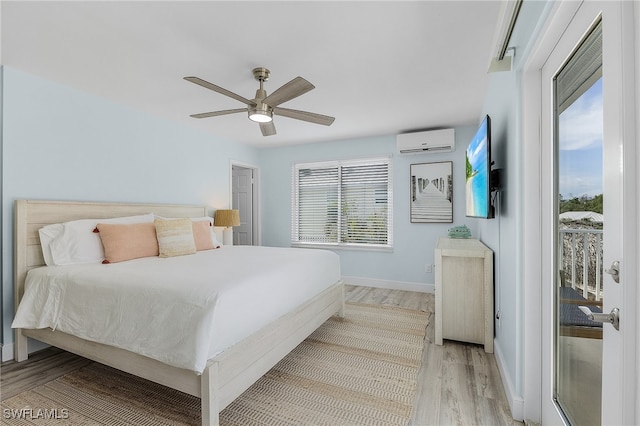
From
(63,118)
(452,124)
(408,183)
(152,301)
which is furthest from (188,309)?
(452,124)

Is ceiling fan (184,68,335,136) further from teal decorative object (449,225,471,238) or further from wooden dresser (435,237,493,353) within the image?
teal decorative object (449,225,471,238)

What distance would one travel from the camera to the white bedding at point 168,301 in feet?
5.11

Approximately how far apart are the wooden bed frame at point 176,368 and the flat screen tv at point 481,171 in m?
1.57

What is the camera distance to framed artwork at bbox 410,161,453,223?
165 inches

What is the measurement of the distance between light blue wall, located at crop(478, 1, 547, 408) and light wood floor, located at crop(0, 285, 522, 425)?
15 cm

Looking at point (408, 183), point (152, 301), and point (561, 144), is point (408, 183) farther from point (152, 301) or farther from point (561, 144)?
point (152, 301)

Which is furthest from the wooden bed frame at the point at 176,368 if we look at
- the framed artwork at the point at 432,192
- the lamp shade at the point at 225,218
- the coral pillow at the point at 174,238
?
the framed artwork at the point at 432,192

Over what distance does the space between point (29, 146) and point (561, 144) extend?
12.6ft

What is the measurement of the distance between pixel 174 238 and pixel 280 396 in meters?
1.85

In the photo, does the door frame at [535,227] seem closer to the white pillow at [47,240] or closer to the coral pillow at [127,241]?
the coral pillow at [127,241]

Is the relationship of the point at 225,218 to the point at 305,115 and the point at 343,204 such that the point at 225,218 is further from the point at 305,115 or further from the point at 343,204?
the point at 305,115

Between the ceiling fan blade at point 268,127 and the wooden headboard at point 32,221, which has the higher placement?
the ceiling fan blade at point 268,127

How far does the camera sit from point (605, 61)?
0.89 m

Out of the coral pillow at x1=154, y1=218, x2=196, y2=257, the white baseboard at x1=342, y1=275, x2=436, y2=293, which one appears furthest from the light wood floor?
the white baseboard at x1=342, y1=275, x2=436, y2=293
